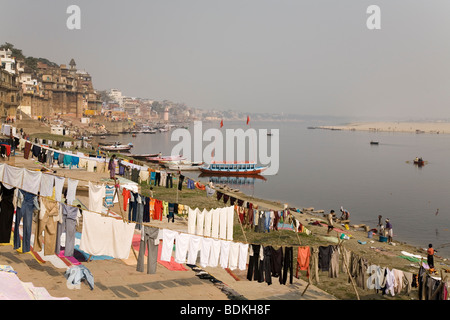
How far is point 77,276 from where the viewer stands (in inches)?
428

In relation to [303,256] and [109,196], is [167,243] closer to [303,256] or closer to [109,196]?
[303,256]

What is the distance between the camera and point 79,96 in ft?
392

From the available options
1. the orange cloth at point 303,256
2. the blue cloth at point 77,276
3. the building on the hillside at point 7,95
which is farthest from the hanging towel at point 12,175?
the building on the hillside at point 7,95

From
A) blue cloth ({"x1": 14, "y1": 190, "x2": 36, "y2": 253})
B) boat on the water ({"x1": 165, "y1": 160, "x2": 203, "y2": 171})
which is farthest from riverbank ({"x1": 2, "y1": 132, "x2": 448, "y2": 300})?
boat on the water ({"x1": 165, "y1": 160, "x2": 203, "y2": 171})

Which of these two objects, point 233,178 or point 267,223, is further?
point 233,178

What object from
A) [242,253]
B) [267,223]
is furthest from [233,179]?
[242,253]

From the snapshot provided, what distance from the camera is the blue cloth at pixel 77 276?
35.5ft

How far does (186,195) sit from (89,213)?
1993 cm

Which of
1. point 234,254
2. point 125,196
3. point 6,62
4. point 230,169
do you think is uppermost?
point 6,62

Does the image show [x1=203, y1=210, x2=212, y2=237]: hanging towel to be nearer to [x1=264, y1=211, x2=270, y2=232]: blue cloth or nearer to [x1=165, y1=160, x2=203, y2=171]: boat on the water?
[x1=264, y1=211, x2=270, y2=232]: blue cloth

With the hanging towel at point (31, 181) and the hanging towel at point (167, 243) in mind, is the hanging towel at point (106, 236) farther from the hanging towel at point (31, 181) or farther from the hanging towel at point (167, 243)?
the hanging towel at point (31, 181)
